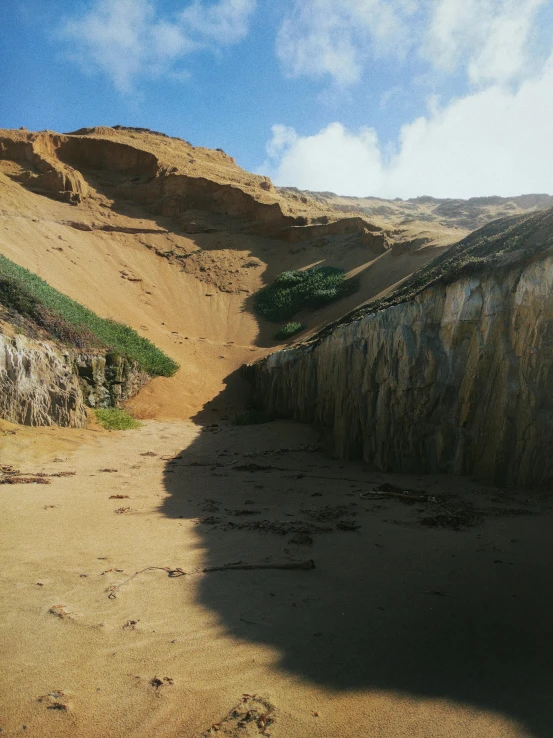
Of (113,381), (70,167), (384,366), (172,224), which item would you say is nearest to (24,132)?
(70,167)

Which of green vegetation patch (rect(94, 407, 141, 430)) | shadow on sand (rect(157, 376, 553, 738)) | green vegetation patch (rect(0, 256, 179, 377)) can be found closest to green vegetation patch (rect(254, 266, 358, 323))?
green vegetation patch (rect(0, 256, 179, 377))

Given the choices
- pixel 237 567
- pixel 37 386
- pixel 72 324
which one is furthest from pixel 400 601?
pixel 72 324

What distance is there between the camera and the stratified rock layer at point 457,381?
6645mm

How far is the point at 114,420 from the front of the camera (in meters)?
13.1

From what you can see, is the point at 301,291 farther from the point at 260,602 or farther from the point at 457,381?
the point at 260,602

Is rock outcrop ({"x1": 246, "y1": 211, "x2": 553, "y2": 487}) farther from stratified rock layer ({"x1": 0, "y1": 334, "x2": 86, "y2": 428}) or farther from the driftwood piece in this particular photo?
stratified rock layer ({"x1": 0, "y1": 334, "x2": 86, "y2": 428})

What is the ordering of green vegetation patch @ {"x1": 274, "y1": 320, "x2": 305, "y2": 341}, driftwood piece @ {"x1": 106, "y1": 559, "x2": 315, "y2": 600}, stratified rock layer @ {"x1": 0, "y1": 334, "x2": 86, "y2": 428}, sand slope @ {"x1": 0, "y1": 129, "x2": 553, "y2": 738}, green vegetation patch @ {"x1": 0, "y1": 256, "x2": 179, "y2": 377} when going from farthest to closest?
green vegetation patch @ {"x1": 274, "y1": 320, "x2": 305, "y2": 341}
green vegetation patch @ {"x1": 0, "y1": 256, "x2": 179, "y2": 377}
stratified rock layer @ {"x1": 0, "y1": 334, "x2": 86, "y2": 428}
driftwood piece @ {"x1": 106, "y1": 559, "x2": 315, "y2": 600}
sand slope @ {"x1": 0, "y1": 129, "x2": 553, "y2": 738}

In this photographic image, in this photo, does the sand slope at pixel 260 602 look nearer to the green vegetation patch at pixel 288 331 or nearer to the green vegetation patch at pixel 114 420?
the green vegetation patch at pixel 114 420

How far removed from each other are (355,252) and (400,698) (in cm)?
2957

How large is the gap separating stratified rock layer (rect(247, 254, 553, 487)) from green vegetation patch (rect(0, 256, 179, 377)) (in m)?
8.73

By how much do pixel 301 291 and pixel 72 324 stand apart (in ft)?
51.1

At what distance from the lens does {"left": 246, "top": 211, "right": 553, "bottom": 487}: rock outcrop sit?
6648 mm

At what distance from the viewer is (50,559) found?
4262 mm

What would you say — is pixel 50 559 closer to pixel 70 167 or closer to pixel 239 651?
pixel 239 651
